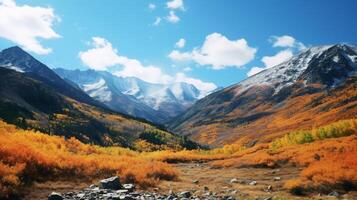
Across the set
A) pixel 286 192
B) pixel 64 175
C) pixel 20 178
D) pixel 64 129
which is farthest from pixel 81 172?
pixel 64 129

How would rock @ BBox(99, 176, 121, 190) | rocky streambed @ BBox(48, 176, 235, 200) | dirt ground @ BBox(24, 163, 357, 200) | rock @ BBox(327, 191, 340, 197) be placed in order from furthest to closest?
rock @ BBox(327, 191, 340, 197) < rock @ BBox(99, 176, 121, 190) < dirt ground @ BBox(24, 163, 357, 200) < rocky streambed @ BBox(48, 176, 235, 200)

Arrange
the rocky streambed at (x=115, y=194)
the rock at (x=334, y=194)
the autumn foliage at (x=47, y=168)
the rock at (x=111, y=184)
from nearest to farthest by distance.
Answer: the rocky streambed at (x=115, y=194) < the autumn foliage at (x=47, y=168) < the rock at (x=111, y=184) < the rock at (x=334, y=194)

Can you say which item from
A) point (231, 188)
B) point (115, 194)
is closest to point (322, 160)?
point (231, 188)

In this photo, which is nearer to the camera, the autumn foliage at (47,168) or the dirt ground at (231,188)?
the autumn foliage at (47,168)

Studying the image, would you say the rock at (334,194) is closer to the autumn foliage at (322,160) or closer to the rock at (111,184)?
the autumn foliage at (322,160)

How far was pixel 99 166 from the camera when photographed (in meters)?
31.3

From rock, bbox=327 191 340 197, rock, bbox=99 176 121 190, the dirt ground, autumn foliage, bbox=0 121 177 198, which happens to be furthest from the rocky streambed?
rock, bbox=327 191 340 197

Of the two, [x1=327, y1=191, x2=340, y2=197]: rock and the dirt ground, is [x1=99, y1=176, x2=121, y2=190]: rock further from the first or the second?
[x1=327, y1=191, x2=340, y2=197]: rock

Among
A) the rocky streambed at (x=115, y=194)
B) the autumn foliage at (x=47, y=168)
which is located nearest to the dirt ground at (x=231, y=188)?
the autumn foliage at (x=47, y=168)

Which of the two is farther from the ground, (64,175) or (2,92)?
(2,92)

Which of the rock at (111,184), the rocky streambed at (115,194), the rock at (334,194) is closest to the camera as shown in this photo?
the rocky streambed at (115,194)

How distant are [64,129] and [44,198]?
136715mm

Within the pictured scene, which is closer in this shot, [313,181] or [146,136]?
[313,181]

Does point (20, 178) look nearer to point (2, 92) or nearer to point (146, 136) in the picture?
point (146, 136)
